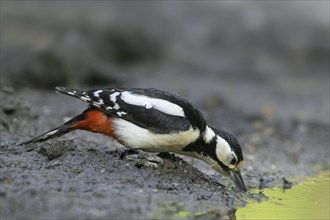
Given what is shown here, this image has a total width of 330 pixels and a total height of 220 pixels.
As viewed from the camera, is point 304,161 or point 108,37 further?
point 108,37

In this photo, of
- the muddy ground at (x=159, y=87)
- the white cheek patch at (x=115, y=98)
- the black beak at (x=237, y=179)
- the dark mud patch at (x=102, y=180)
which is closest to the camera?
the dark mud patch at (x=102, y=180)

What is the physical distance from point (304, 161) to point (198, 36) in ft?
15.9

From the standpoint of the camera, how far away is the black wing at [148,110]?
564 cm

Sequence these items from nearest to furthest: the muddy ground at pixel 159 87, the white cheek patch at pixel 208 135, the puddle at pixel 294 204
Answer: the muddy ground at pixel 159 87, the puddle at pixel 294 204, the white cheek patch at pixel 208 135

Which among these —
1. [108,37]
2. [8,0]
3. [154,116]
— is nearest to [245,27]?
[108,37]

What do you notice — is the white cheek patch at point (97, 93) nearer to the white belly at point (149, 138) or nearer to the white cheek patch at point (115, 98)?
the white cheek patch at point (115, 98)

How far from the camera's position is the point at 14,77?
409 inches

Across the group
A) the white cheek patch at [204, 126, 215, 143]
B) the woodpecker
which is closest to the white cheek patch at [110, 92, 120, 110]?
the woodpecker

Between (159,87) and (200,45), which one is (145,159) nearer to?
(159,87)

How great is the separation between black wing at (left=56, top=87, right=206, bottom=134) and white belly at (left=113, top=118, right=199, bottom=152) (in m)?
0.04

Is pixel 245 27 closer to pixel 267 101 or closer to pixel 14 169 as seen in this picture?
pixel 267 101

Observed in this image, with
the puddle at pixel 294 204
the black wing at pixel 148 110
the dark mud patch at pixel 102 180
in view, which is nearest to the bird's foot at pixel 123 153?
the dark mud patch at pixel 102 180

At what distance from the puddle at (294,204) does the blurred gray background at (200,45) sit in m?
4.31

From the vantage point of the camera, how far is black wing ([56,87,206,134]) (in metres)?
5.64
